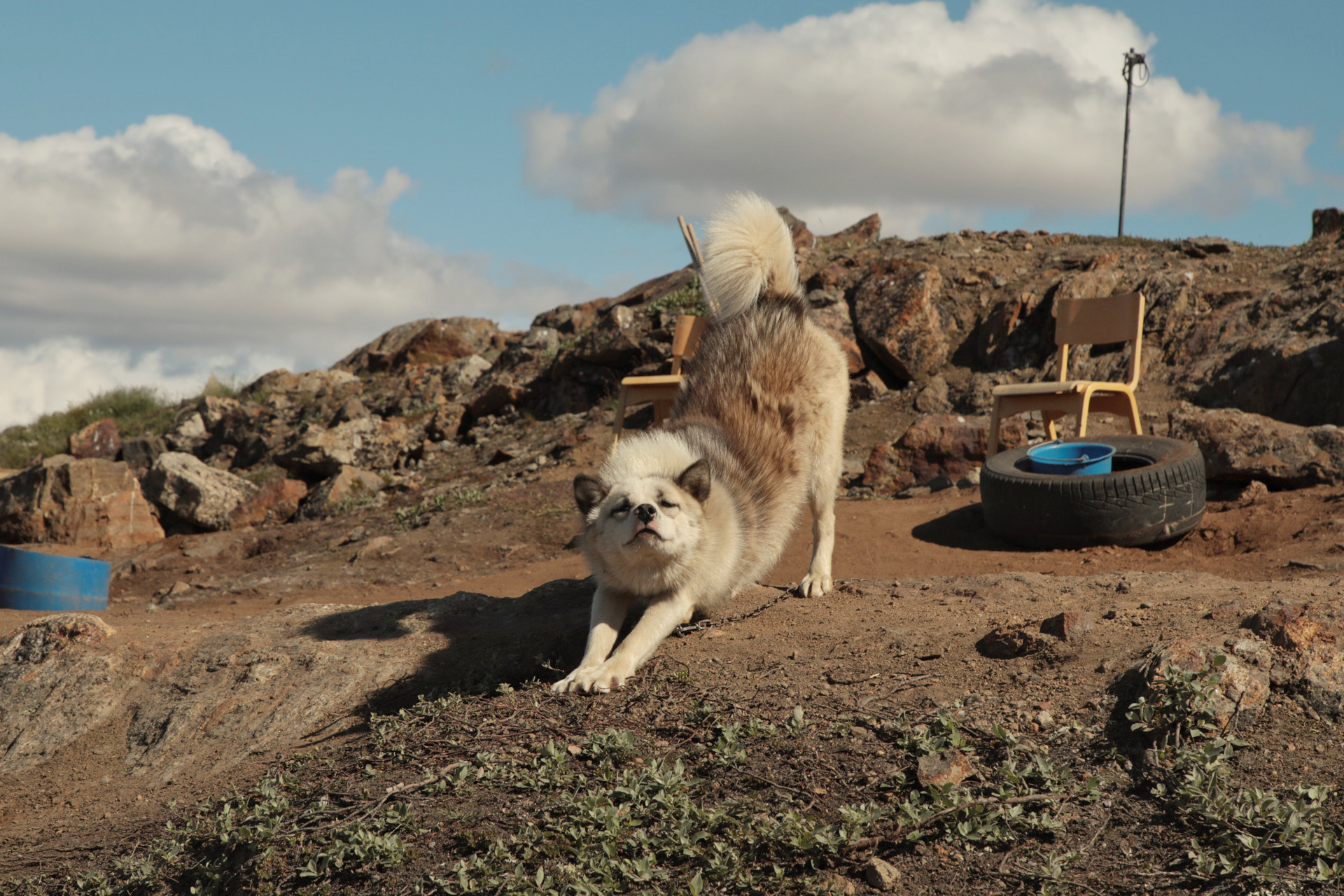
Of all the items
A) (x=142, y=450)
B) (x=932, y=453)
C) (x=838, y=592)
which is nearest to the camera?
(x=838, y=592)

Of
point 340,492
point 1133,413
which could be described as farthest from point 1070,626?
point 340,492

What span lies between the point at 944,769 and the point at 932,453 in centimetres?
649

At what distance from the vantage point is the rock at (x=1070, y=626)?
Answer: 10.6 feet

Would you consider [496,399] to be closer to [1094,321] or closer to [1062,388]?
[1094,321]

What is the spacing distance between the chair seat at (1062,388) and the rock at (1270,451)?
0.76 m

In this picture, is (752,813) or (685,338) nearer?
(752,813)

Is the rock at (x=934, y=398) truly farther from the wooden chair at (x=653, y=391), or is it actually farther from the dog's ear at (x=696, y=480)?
the dog's ear at (x=696, y=480)

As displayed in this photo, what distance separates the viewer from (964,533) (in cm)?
656

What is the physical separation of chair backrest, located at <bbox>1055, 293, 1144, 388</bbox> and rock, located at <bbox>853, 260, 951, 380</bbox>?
3.42m

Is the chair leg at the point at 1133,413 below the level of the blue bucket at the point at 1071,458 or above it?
above

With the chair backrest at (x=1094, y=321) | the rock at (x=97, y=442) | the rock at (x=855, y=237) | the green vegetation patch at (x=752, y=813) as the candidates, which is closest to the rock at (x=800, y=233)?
the rock at (x=855, y=237)

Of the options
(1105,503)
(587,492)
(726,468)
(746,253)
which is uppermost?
(746,253)

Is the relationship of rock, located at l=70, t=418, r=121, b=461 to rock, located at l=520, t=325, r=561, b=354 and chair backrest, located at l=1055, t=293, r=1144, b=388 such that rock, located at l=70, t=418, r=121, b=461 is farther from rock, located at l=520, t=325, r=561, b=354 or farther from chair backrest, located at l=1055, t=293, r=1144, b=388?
chair backrest, located at l=1055, t=293, r=1144, b=388

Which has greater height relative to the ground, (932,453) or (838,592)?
(932,453)
